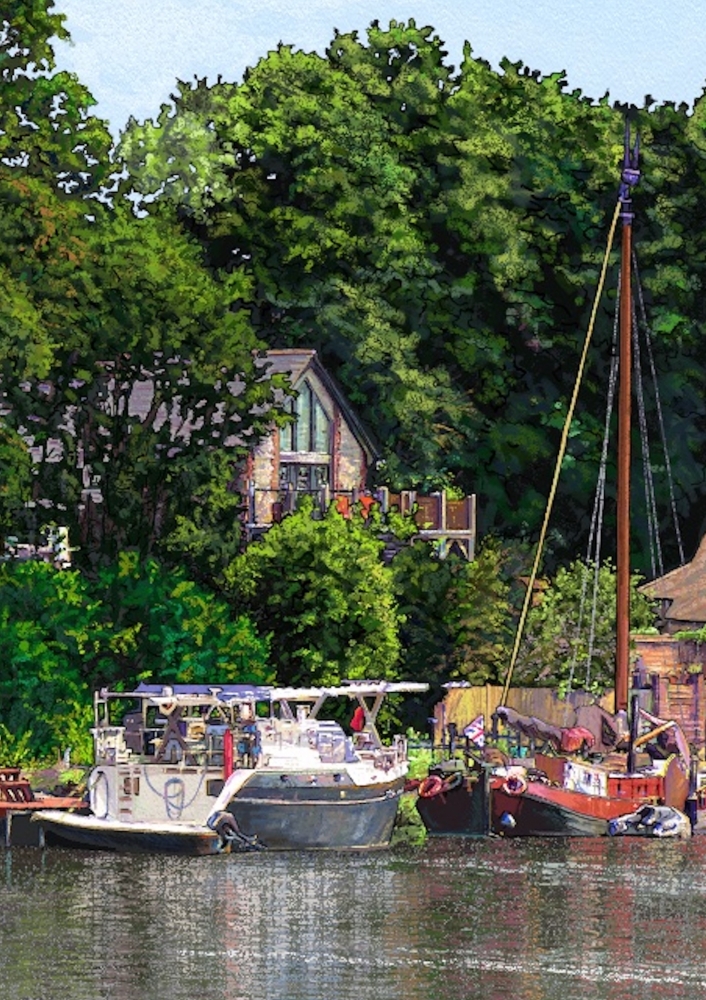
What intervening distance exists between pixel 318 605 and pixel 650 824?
475 inches

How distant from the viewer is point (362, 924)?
74062 millimetres

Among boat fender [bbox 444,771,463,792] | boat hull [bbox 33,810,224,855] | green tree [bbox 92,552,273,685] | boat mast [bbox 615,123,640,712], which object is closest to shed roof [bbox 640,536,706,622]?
boat mast [bbox 615,123,640,712]

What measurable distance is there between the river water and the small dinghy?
2591mm

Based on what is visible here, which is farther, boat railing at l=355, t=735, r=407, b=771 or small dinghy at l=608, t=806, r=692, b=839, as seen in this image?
small dinghy at l=608, t=806, r=692, b=839

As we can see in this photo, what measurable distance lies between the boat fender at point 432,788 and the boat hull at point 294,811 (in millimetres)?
4748

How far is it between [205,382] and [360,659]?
8.01 metres

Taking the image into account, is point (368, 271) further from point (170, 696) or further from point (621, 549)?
point (170, 696)

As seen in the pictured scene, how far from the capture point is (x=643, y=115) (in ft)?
406

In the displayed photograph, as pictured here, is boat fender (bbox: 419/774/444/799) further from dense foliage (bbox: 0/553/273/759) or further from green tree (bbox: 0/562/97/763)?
green tree (bbox: 0/562/97/763)

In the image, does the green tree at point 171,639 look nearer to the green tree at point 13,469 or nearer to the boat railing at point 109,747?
the green tree at point 13,469

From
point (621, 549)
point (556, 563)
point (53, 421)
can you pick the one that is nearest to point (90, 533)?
point (53, 421)

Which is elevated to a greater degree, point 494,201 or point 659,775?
point 494,201

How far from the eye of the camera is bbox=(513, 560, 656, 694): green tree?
10625cm

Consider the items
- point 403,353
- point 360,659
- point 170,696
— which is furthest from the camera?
point 403,353
